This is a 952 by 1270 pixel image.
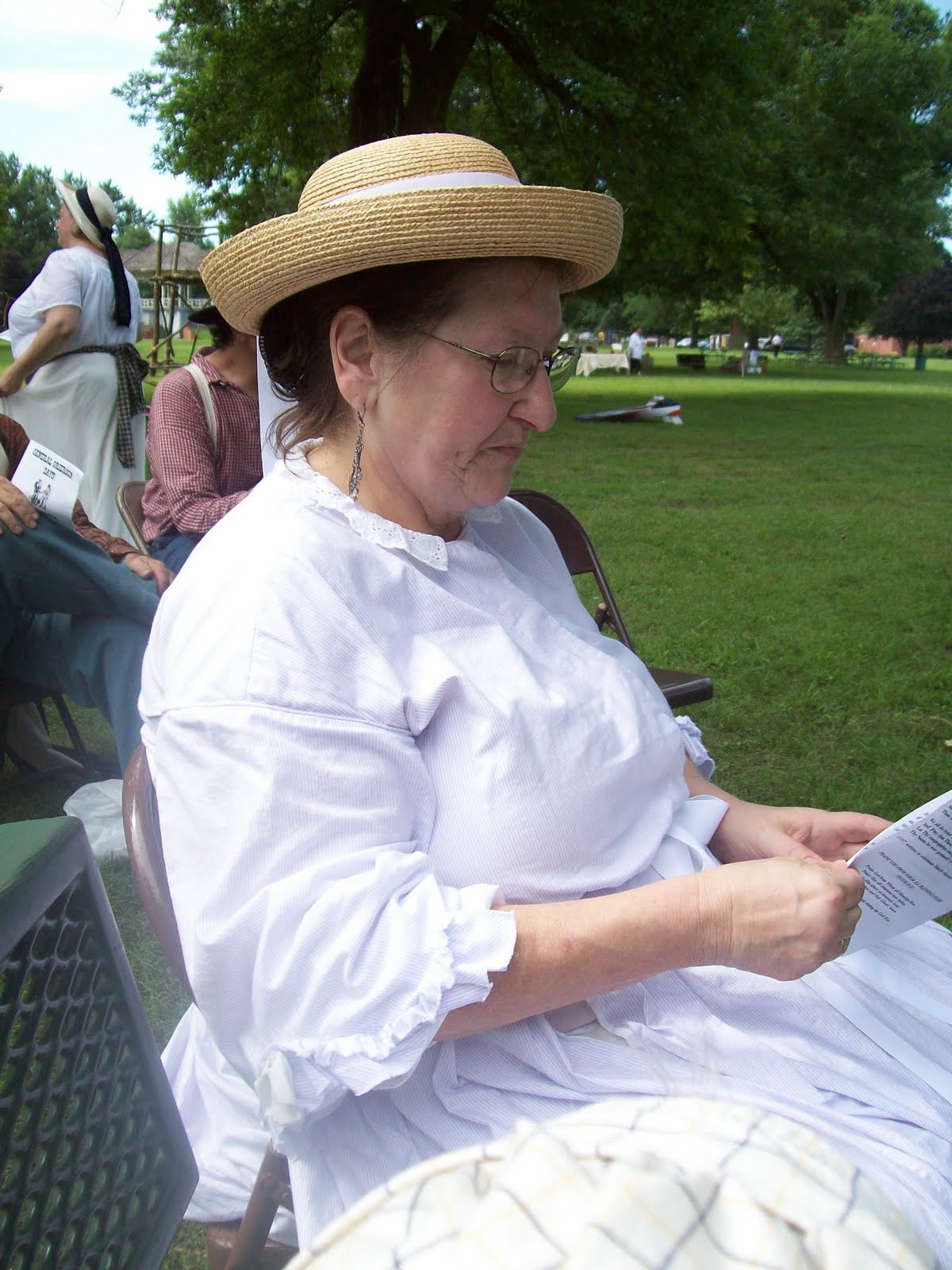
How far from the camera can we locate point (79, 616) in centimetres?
340

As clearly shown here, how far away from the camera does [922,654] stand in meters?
5.82

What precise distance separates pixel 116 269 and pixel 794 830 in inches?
210

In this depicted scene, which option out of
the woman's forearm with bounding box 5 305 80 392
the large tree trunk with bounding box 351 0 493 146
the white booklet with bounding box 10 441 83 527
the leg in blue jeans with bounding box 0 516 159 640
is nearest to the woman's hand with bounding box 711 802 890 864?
the leg in blue jeans with bounding box 0 516 159 640

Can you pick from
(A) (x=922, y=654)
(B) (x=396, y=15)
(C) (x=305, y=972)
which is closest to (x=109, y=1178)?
(C) (x=305, y=972)

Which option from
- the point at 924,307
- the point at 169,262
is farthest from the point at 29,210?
the point at 924,307

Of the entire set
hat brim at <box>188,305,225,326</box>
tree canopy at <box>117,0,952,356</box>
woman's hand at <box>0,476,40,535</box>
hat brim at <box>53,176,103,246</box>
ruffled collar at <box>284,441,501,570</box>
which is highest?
tree canopy at <box>117,0,952,356</box>

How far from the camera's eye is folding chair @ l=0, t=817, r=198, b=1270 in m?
0.87

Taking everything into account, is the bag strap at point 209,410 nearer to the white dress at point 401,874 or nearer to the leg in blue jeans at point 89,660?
the leg in blue jeans at point 89,660

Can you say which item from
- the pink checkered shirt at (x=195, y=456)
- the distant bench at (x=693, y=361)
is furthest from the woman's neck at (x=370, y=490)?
the distant bench at (x=693, y=361)

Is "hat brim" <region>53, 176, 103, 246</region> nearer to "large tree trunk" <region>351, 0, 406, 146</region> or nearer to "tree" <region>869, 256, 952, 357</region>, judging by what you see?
"large tree trunk" <region>351, 0, 406, 146</region>

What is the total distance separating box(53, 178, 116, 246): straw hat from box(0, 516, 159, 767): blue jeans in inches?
128

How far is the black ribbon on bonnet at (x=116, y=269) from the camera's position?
5863 mm

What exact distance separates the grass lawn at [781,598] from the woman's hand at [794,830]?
1.41 m

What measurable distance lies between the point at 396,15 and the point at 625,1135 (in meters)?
15.0
